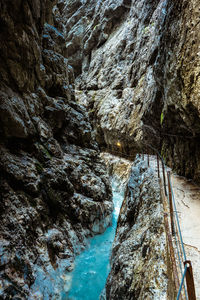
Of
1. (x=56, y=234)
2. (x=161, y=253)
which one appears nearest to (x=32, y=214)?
(x=56, y=234)

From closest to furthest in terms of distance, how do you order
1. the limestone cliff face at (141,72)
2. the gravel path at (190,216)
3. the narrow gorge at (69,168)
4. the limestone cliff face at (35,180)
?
the gravel path at (190,216) < the narrow gorge at (69,168) < the limestone cliff face at (141,72) < the limestone cliff face at (35,180)

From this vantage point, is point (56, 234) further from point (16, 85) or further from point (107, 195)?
point (16, 85)

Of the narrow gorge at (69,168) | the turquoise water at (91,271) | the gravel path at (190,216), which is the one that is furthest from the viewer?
the turquoise water at (91,271)

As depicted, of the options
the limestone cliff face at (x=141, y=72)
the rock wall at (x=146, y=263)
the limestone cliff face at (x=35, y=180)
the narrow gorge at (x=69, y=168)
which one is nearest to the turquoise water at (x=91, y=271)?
the narrow gorge at (x=69, y=168)

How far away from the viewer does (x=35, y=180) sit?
7.29 meters

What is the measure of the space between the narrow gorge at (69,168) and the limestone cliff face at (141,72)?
3.3 inches

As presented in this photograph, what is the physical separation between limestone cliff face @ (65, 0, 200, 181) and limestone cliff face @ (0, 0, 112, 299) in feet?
18.6

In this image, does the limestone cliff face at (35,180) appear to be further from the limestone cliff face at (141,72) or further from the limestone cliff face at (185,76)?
the limestone cliff face at (185,76)

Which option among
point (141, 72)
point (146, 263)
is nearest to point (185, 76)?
point (146, 263)

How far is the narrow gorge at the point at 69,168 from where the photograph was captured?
432 cm

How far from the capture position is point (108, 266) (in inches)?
287

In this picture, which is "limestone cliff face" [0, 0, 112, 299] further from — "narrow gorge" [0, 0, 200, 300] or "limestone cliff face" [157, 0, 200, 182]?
"limestone cliff face" [157, 0, 200, 182]

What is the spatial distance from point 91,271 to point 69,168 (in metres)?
5.32

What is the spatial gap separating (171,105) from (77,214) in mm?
7013
